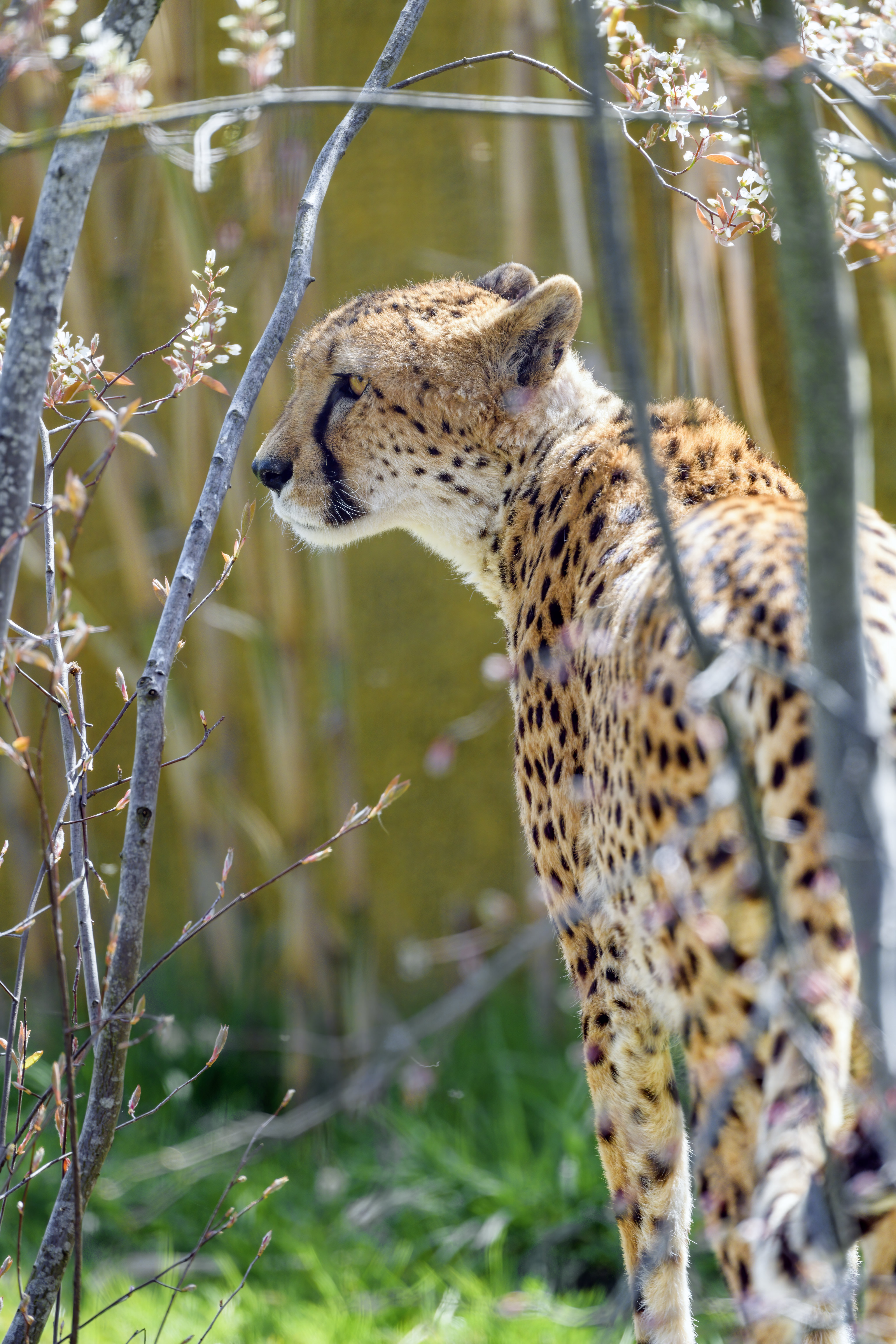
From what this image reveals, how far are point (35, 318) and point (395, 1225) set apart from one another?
2196 mm

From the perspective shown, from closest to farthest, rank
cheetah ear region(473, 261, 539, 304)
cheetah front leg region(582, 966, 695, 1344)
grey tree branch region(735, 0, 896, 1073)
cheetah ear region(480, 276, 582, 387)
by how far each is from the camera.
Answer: grey tree branch region(735, 0, 896, 1073) → cheetah front leg region(582, 966, 695, 1344) → cheetah ear region(480, 276, 582, 387) → cheetah ear region(473, 261, 539, 304)

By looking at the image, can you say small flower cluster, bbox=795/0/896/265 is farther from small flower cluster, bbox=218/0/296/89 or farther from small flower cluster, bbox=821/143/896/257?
small flower cluster, bbox=218/0/296/89

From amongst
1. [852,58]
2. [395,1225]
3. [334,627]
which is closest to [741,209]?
[852,58]

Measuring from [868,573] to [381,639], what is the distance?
302 cm

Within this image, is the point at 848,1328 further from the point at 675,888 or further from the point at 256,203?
the point at 256,203

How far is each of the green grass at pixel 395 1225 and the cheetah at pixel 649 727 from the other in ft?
2.00

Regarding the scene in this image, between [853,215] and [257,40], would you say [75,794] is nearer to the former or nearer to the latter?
[257,40]

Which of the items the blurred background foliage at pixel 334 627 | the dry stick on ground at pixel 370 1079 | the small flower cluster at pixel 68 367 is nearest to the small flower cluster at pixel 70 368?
the small flower cluster at pixel 68 367

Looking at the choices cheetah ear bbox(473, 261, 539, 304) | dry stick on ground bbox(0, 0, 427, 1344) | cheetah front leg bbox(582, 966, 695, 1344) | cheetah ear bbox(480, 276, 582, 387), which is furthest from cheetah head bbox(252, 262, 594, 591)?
cheetah front leg bbox(582, 966, 695, 1344)

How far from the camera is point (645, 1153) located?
1.55m

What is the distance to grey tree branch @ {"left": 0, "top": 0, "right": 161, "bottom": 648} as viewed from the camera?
3.44ft

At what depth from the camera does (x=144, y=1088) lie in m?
3.09

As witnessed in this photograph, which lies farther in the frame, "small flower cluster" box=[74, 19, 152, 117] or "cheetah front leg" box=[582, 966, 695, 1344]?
"cheetah front leg" box=[582, 966, 695, 1344]

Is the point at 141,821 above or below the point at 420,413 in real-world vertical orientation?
below
